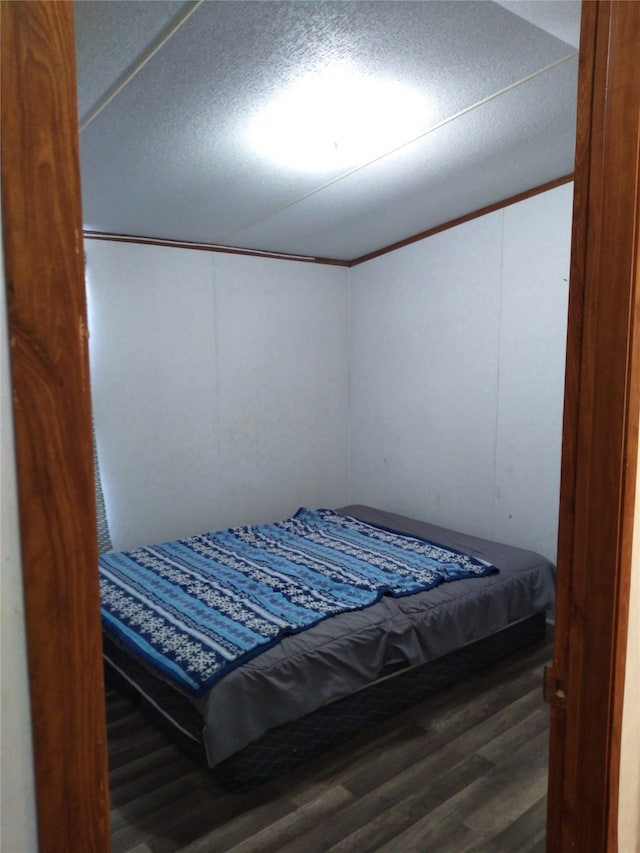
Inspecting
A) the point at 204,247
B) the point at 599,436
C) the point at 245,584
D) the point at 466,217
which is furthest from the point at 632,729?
the point at 204,247

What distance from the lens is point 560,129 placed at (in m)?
2.52

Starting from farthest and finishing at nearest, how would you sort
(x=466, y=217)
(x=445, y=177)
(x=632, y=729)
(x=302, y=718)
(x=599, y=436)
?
(x=466, y=217)
(x=445, y=177)
(x=302, y=718)
(x=632, y=729)
(x=599, y=436)

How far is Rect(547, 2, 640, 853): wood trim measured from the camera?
2.89 feet

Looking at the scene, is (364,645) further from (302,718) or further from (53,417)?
(53,417)

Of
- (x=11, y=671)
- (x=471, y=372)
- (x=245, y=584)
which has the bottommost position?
(x=245, y=584)

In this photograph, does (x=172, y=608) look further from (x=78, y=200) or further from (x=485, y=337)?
(x=485, y=337)

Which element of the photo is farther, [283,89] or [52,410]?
[283,89]

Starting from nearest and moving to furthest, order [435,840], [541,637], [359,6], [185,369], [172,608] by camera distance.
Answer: [359,6] < [435,840] < [172,608] < [541,637] < [185,369]

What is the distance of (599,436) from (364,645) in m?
1.65

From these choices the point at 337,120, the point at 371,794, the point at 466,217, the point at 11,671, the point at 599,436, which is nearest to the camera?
the point at 11,671

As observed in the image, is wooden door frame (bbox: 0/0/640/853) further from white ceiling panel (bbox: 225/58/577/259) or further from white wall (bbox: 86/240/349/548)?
white wall (bbox: 86/240/349/548)

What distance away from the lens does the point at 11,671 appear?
467 mm

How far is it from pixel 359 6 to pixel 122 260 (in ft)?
7.83

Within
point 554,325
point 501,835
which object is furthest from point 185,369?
point 501,835
